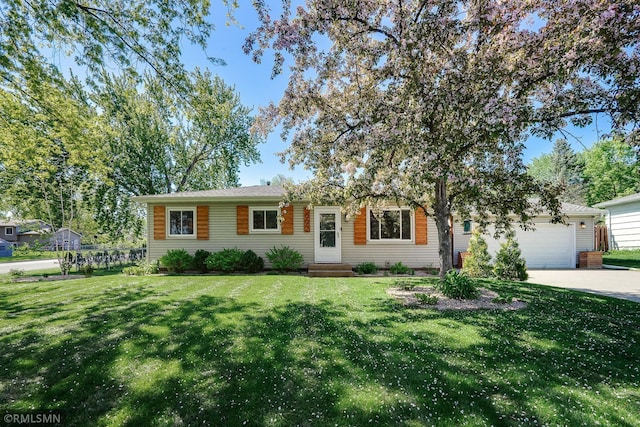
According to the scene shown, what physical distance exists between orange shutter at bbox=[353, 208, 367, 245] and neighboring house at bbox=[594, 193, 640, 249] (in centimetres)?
1586

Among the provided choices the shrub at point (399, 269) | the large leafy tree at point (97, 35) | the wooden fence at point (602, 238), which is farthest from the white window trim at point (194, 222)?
the wooden fence at point (602, 238)

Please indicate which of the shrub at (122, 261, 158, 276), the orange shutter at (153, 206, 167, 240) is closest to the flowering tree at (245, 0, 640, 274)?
the orange shutter at (153, 206, 167, 240)

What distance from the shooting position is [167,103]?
6020 mm

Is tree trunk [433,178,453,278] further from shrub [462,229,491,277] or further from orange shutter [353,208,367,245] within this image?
orange shutter [353,208,367,245]

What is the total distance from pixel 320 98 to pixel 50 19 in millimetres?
4955

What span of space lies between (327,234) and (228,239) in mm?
3905

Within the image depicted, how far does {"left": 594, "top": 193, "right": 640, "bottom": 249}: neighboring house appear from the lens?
15836mm

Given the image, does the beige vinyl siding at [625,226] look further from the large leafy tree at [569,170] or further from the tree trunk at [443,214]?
the large leafy tree at [569,170]

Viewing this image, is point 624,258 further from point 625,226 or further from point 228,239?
point 228,239

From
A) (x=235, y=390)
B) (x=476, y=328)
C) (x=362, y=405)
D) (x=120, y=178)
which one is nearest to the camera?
(x=362, y=405)

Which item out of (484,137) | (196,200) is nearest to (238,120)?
(196,200)

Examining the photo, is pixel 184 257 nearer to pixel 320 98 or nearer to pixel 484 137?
pixel 320 98

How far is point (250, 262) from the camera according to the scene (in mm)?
10492

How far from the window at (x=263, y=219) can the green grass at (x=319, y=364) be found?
5.73 meters
